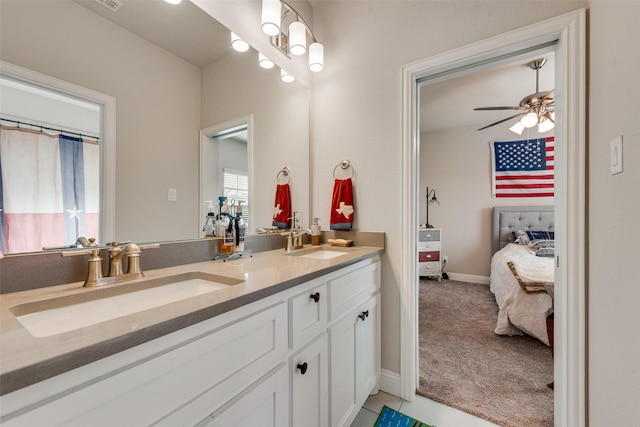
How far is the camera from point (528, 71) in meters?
2.67

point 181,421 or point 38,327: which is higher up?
point 38,327

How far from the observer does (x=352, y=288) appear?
1370 mm

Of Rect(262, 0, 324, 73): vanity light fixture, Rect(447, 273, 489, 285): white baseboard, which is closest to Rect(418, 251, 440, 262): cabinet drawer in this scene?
Rect(447, 273, 489, 285): white baseboard

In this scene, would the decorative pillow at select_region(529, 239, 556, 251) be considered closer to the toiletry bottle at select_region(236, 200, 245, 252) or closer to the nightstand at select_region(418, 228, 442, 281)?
→ the nightstand at select_region(418, 228, 442, 281)

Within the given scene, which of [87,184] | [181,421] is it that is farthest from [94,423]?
[87,184]

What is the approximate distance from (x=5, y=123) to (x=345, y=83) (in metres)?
1.68

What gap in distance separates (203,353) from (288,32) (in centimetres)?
192

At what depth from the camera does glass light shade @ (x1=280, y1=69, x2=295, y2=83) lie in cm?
183

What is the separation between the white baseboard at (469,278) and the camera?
13.6 ft

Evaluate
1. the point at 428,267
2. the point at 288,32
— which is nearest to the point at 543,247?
the point at 428,267

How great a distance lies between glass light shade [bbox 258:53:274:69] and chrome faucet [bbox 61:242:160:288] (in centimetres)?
128

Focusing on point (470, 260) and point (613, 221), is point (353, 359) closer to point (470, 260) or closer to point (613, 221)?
point (613, 221)

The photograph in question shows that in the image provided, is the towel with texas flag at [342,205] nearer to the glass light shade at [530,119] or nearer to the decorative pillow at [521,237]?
the glass light shade at [530,119]

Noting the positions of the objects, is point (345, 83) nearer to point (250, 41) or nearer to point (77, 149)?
point (250, 41)
